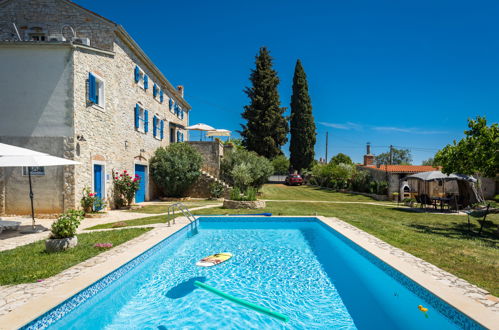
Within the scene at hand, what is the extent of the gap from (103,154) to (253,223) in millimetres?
7303

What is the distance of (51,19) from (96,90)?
472 centimetres

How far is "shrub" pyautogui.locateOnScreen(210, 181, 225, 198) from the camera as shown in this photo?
57.3 ft

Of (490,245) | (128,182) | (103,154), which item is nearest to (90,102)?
(103,154)

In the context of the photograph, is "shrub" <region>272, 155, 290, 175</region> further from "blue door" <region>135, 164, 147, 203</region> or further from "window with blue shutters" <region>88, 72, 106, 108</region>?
"window with blue shutters" <region>88, 72, 106, 108</region>

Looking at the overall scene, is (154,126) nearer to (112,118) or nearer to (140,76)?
(140,76)

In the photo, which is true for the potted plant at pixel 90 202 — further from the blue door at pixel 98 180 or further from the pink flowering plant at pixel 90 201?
the blue door at pixel 98 180

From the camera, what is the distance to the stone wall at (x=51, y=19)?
41.1 ft

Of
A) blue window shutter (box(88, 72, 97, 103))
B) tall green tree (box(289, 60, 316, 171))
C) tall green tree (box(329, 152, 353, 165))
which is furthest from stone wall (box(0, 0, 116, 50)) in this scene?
tall green tree (box(329, 152, 353, 165))

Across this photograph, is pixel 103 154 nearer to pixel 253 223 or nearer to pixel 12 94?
pixel 12 94

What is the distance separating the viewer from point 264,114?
31281 mm

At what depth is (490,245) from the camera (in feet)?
22.2

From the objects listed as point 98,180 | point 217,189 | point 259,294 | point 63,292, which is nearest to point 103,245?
point 63,292

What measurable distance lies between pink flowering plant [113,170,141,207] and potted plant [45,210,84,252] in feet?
24.5

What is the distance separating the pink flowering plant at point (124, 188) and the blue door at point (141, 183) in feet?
6.65
